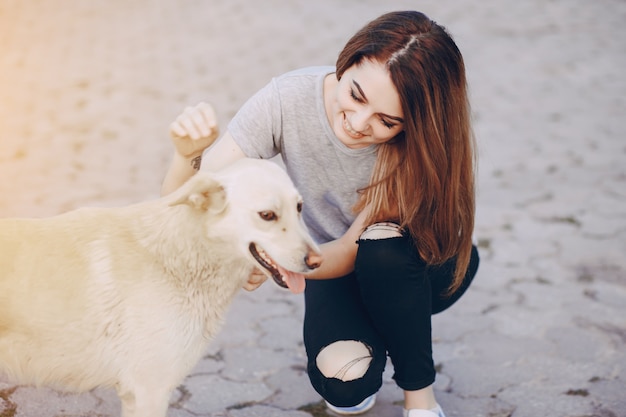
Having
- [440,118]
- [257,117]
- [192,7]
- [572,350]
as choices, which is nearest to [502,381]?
[572,350]

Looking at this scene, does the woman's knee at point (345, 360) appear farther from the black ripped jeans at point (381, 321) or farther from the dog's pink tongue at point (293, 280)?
the dog's pink tongue at point (293, 280)

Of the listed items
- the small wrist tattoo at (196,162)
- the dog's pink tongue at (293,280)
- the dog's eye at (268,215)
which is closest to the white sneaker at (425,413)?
the dog's pink tongue at (293,280)

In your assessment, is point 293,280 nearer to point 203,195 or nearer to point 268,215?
point 268,215

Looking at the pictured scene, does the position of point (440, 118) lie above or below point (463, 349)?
above

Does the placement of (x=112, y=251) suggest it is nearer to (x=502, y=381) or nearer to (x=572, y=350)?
(x=502, y=381)

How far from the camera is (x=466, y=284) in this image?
3082mm

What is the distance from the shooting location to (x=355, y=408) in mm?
2947

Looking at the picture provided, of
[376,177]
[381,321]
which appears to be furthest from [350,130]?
[381,321]

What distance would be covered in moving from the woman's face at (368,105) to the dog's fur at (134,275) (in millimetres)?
378

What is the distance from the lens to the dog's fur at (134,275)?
223 centimetres

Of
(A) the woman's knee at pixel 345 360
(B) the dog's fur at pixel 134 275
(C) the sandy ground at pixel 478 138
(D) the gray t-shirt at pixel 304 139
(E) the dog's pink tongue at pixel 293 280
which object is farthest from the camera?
(C) the sandy ground at pixel 478 138

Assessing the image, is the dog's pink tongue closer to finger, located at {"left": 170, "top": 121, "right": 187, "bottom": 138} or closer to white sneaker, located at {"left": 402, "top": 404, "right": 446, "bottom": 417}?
finger, located at {"left": 170, "top": 121, "right": 187, "bottom": 138}

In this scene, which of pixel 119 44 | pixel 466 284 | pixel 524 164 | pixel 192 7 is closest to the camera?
pixel 466 284

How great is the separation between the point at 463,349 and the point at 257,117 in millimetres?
1572
